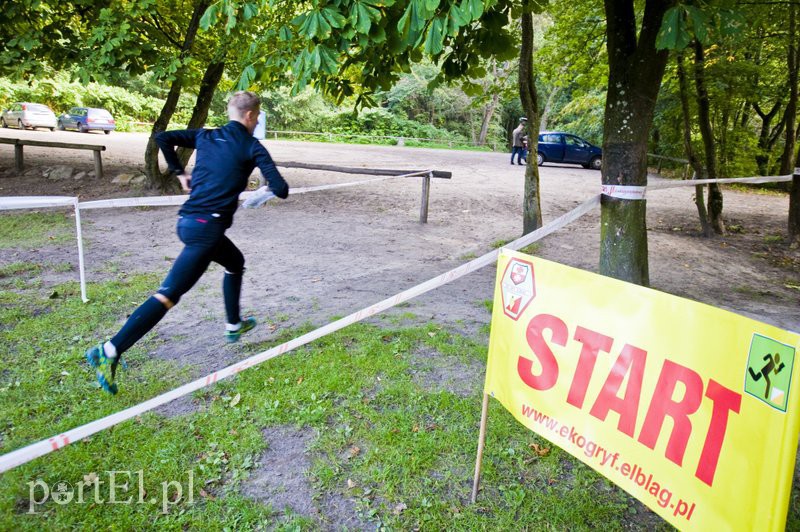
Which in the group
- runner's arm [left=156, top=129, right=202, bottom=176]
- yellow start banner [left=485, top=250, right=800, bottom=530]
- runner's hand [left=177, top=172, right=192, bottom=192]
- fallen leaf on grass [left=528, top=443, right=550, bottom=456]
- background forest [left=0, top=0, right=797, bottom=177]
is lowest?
fallen leaf on grass [left=528, top=443, right=550, bottom=456]

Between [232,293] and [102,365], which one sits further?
[232,293]

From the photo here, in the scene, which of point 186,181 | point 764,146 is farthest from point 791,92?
point 186,181

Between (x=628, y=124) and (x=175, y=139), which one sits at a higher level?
(x=628, y=124)

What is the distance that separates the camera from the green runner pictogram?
1.65 meters

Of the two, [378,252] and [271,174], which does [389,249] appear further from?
[271,174]

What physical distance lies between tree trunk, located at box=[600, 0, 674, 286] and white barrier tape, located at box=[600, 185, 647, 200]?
0.09 meters

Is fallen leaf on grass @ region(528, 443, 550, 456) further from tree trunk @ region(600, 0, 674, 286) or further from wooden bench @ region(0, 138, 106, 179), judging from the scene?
wooden bench @ region(0, 138, 106, 179)

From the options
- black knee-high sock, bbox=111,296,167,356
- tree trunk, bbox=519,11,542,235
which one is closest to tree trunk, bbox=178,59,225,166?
tree trunk, bbox=519,11,542,235

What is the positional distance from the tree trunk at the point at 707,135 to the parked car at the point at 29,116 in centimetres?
3821

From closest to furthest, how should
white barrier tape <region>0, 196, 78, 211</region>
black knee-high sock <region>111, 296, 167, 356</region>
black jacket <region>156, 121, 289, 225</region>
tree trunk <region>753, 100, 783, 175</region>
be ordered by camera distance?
1. black knee-high sock <region>111, 296, 167, 356</region>
2. black jacket <region>156, 121, 289, 225</region>
3. white barrier tape <region>0, 196, 78, 211</region>
4. tree trunk <region>753, 100, 783, 175</region>

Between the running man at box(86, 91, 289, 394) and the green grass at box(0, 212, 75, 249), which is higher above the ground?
the running man at box(86, 91, 289, 394)

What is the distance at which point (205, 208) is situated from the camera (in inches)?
141

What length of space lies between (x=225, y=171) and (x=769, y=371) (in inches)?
126

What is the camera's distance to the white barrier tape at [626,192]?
16.3ft
